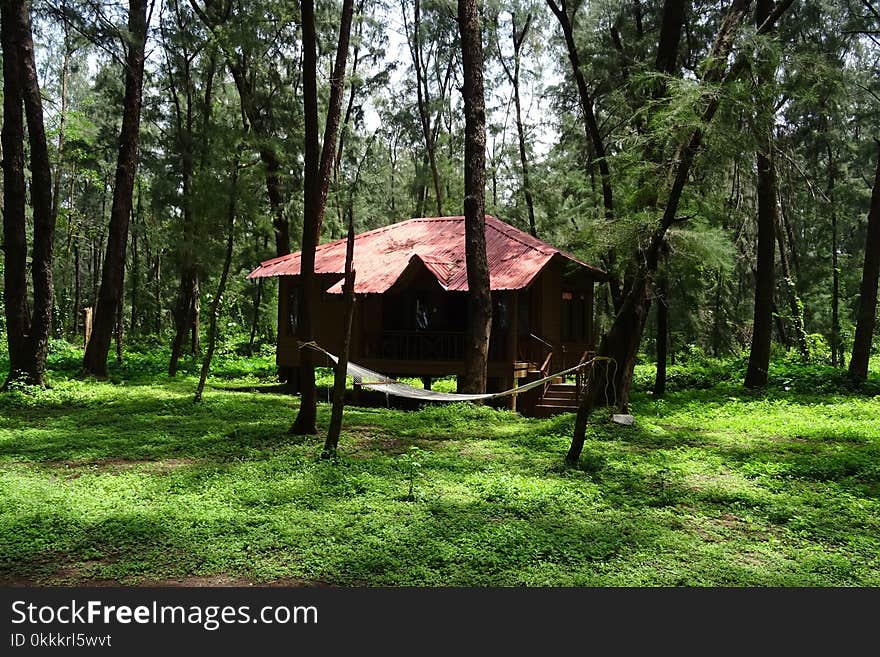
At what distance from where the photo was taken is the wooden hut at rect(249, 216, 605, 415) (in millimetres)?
15562

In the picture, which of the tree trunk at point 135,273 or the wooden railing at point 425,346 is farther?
the tree trunk at point 135,273

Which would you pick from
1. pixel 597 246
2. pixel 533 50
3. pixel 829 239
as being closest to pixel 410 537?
pixel 597 246

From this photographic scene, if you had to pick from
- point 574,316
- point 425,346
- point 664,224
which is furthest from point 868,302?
point 425,346

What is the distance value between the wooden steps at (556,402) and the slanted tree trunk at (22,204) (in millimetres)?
10298

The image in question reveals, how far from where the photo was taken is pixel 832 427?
11039mm

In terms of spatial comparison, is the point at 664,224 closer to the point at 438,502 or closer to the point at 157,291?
the point at 438,502

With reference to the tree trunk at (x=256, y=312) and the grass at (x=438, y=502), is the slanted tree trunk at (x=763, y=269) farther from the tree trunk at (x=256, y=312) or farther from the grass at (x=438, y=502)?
the tree trunk at (x=256, y=312)

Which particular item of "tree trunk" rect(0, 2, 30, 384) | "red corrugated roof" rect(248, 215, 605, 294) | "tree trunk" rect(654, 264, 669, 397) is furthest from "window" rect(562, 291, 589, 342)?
"tree trunk" rect(0, 2, 30, 384)

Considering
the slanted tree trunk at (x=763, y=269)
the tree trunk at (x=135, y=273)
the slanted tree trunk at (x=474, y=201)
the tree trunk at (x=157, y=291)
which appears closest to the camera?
the slanted tree trunk at (x=474, y=201)

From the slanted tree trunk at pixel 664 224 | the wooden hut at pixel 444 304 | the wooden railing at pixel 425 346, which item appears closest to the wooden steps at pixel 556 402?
the wooden hut at pixel 444 304

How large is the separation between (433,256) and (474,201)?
404 centimetres

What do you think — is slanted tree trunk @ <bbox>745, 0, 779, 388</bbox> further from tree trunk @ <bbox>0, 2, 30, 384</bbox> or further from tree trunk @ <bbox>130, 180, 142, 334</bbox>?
tree trunk @ <bbox>130, 180, 142, 334</bbox>

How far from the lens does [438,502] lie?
6.58m

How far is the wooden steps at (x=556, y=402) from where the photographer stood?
15.2 meters
